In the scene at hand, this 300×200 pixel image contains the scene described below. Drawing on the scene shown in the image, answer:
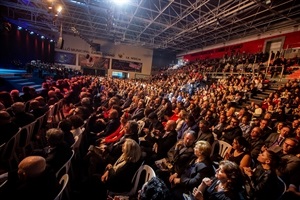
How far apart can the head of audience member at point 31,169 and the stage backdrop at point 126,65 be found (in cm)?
2473

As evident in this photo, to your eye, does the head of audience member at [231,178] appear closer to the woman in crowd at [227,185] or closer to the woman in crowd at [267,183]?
the woman in crowd at [227,185]

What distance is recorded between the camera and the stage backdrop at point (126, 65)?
2541cm

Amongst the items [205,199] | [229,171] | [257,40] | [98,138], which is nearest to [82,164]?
[98,138]

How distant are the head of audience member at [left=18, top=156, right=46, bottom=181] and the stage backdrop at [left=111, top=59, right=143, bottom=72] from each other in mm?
24734

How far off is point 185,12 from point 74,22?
11.1 metres

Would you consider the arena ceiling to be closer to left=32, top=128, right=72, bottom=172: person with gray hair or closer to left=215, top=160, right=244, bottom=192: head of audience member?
left=32, top=128, right=72, bottom=172: person with gray hair

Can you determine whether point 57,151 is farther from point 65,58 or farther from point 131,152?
point 65,58

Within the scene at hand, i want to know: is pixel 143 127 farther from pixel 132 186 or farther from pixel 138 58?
pixel 138 58

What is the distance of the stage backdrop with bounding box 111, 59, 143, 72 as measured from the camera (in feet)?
83.4

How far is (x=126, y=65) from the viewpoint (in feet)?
84.6

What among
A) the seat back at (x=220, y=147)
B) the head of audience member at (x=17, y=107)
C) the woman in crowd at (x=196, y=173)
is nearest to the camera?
the woman in crowd at (x=196, y=173)

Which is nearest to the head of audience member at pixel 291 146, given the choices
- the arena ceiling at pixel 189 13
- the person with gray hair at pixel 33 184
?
the person with gray hair at pixel 33 184

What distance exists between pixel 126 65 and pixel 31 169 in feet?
82.1

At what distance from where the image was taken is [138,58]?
2603 cm
